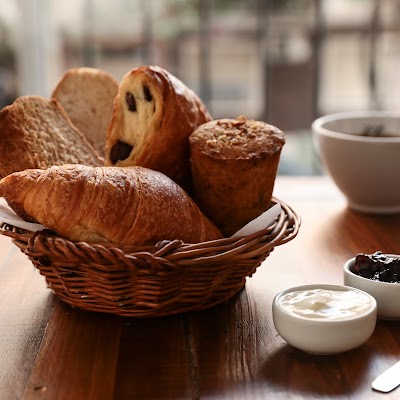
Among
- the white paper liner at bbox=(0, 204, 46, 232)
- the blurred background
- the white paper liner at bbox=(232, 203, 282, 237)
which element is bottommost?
the blurred background

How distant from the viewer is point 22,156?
136cm

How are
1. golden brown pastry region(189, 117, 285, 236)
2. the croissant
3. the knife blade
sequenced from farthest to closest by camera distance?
golden brown pastry region(189, 117, 285, 236), the croissant, the knife blade

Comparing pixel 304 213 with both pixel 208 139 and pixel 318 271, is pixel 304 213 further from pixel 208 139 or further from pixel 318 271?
pixel 208 139

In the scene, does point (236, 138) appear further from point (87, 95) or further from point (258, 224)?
point (87, 95)

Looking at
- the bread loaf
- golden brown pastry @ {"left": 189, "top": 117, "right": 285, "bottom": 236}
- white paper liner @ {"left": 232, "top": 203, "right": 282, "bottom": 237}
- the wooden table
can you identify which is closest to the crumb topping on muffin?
golden brown pastry @ {"left": 189, "top": 117, "right": 285, "bottom": 236}

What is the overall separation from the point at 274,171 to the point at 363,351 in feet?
1.30

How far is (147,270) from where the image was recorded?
1.08 m

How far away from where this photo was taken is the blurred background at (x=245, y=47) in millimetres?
3914

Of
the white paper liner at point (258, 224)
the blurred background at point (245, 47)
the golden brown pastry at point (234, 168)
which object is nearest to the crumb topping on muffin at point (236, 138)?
the golden brown pastry at point (234, 168)

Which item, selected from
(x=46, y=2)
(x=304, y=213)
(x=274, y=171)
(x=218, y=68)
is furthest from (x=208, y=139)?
(x=218, y=68)

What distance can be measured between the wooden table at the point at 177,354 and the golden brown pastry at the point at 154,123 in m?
0.27

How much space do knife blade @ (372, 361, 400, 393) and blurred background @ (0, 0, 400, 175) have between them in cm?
305

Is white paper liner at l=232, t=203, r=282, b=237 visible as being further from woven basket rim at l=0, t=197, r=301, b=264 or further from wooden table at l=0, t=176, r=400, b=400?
wooden table at l=0, t=176, r=400, b=400

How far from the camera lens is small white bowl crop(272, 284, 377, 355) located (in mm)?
1021
